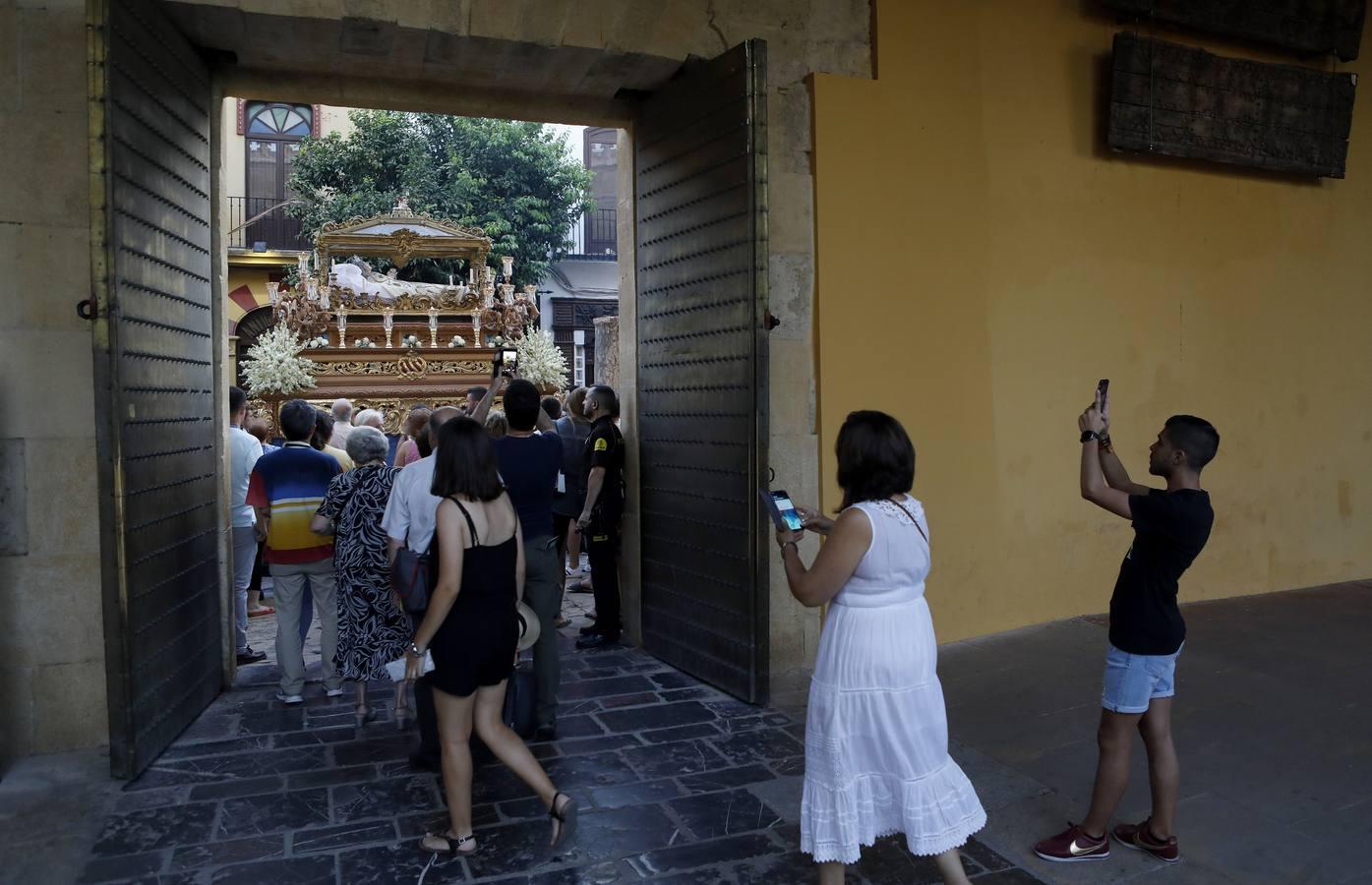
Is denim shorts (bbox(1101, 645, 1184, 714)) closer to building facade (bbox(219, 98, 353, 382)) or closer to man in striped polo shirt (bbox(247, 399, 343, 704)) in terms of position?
man in striped polo shirt (bbox(247, 399, 343, 704))

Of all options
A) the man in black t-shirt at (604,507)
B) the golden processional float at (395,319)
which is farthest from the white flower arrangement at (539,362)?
the man in black t-shirt at (604,507)

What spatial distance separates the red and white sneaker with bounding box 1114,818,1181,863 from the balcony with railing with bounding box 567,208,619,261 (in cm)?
2125

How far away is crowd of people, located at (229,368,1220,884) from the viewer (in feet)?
9.05

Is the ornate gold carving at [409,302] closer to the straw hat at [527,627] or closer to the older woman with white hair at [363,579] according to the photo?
the older woman with white hair at [363,579]

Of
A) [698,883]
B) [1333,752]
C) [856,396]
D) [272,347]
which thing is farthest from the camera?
[272,347]

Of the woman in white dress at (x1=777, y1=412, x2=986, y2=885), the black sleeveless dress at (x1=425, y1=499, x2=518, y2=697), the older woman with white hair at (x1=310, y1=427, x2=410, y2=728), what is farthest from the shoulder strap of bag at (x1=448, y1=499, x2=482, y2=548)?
the older woman with white hair at (x1=310, y1=427, x2=410, y2=728)

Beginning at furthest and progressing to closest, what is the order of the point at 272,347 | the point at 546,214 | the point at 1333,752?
the point at 546,214, the point at 272,347, the point at 1333,752

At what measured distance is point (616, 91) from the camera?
19.9 feet

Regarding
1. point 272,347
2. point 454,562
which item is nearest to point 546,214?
point 272,347

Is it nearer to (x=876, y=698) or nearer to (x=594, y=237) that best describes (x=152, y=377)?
(x=876, y=698)

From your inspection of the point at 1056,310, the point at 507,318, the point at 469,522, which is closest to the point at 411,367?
the point at 507,318

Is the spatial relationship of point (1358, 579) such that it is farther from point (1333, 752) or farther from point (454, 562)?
point (454, 562)

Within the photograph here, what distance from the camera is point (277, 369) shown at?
10359 millimetres

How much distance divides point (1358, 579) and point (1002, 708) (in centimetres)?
461
